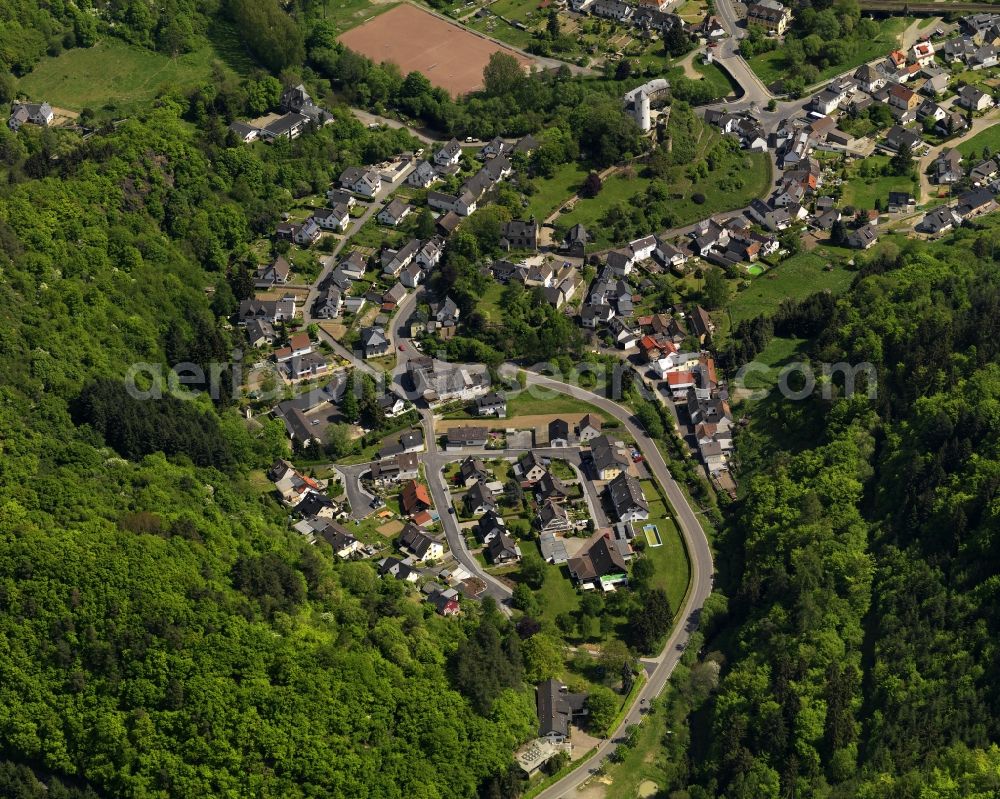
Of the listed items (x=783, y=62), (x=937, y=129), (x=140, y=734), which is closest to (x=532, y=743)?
(x=140, y=734)

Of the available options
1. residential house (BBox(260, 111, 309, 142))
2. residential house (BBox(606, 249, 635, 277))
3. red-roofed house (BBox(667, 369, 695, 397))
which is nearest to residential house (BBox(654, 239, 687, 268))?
residential house (BBox(606, 249, 635, 277))

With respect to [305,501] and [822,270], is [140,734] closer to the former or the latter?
[305,501]

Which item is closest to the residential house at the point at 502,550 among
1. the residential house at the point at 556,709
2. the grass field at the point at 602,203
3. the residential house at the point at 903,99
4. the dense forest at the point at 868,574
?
the residential house at the point at 556,709

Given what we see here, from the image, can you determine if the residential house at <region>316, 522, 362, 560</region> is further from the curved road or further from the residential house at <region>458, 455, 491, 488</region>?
the curved road

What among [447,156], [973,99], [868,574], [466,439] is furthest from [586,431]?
[973,99]

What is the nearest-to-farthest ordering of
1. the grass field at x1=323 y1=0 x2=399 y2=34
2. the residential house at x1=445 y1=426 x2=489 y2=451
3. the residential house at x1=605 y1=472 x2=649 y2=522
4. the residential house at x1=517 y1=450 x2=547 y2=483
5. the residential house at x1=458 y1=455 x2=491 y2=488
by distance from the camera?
the residential house at x1=605 y1=472 x2=649 y2=522 < the residential house at x1=458 y1=455 x2=491 y2=488 < the residential house at x1=517 y1=450 x2=547 y2=483 < the residential house at x1=445 y1=426 x2=489 y2=451 < the grass field at x1=323 y1=0 x2=399 y2=34

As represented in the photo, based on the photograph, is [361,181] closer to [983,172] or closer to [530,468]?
[530,468]
